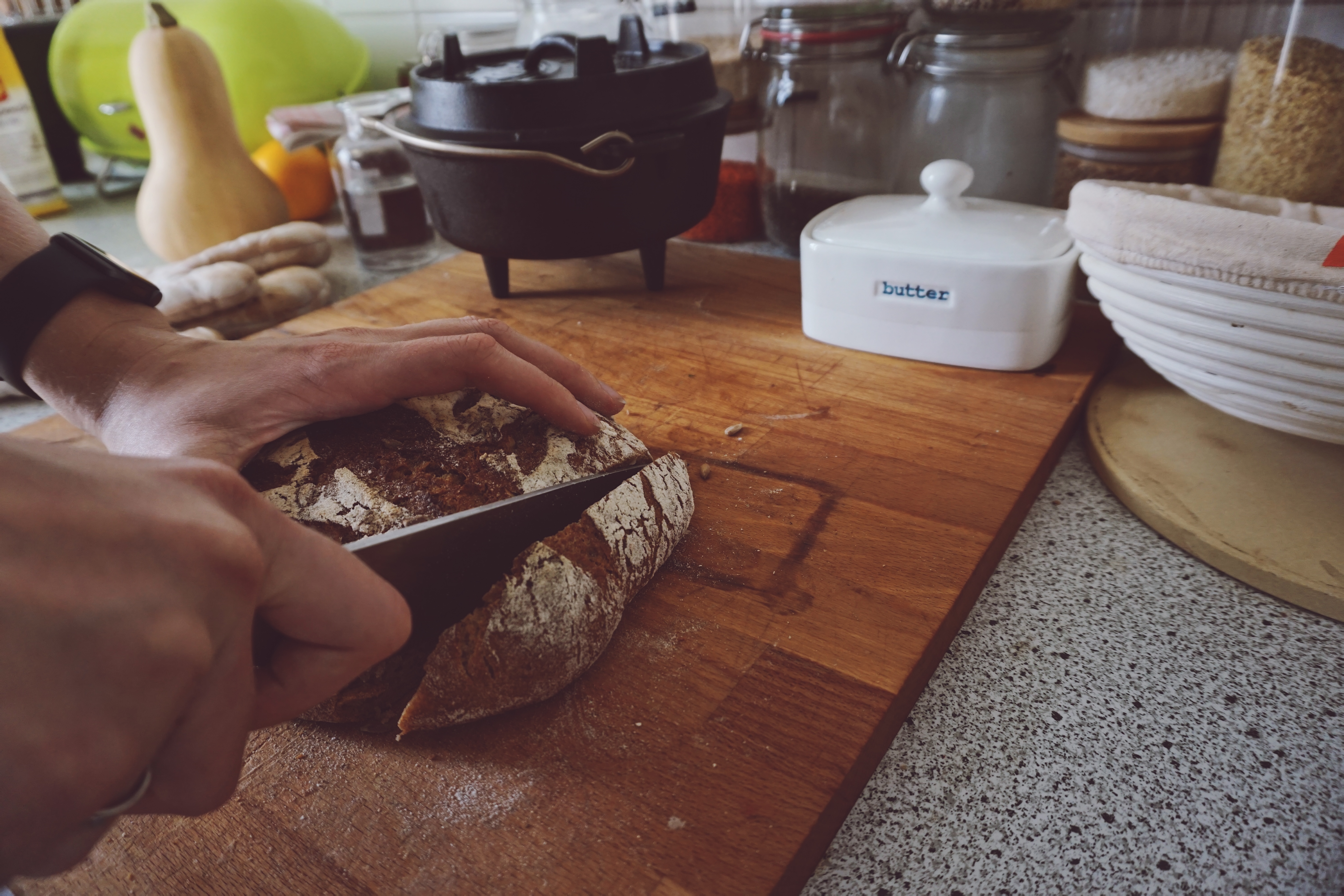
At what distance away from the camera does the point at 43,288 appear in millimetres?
839

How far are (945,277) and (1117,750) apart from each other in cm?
63

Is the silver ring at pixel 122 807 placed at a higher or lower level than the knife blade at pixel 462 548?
higher

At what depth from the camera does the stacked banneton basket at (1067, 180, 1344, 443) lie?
0.72 m

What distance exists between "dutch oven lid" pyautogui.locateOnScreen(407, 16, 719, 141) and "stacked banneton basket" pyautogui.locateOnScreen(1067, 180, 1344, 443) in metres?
0.57

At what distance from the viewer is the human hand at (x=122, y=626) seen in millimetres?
344

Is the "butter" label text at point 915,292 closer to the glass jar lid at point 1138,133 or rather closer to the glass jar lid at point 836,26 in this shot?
the glass jar lid at point 1138,133

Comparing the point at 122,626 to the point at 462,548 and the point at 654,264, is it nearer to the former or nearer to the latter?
the point at 462,548

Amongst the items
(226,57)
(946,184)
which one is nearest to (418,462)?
(946,184)

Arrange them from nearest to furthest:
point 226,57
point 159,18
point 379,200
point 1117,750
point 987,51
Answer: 1. point 1117,750
2. point 987,51
3. point 159,18
4. point 379,200
5. point 226,57

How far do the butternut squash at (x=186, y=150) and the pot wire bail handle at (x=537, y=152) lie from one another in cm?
61

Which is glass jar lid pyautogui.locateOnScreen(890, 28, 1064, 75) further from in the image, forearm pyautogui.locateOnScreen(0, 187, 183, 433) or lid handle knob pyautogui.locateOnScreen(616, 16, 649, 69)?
forearm pyautogui.locateOnScreen(0, 187, 183, 433)

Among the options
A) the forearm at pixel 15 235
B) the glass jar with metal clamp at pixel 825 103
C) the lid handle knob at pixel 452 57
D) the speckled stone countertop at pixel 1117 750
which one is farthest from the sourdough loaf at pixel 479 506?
the glass jar with metal clamp at pixel 825 103

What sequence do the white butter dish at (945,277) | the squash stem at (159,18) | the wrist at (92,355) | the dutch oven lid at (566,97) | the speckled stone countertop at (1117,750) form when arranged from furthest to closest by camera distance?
the squash stem at (159,18), the dutch oven lid at (566,97), the white butter dish at (945,277), the wrist at (92,355), the speckled stone countertop at (1117,750)

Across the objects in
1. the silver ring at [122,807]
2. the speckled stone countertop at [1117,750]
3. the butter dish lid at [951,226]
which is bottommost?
the speckled stone countertop at [1117,750]
